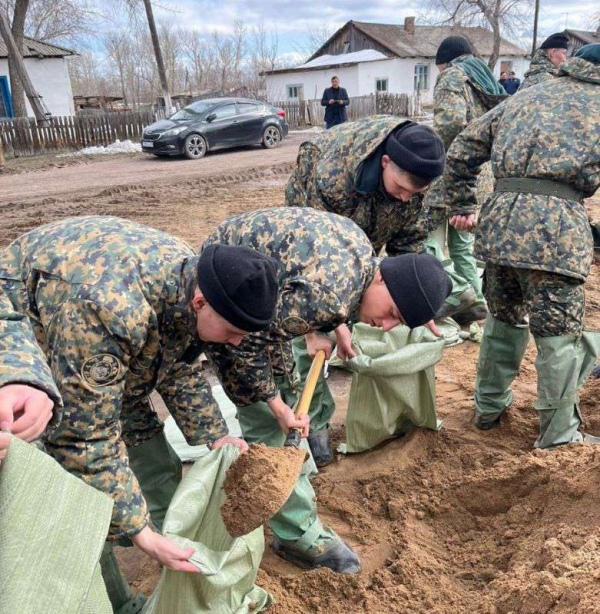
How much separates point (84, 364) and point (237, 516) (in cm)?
72

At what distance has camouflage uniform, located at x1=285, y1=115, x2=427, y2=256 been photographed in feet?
9.71

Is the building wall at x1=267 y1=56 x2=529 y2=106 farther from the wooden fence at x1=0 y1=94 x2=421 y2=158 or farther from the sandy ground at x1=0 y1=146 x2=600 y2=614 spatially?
the sandy ground at x1=0 y1=146 x2=600 y2=614

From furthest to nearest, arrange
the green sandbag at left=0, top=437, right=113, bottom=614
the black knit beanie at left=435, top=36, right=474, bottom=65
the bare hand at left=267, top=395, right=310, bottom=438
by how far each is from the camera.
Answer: the black knit beanie at left=435, top=36, right=474, bottom=65
the bare hand at left=267, top=395, right=310, bottom=438
the green sandbag at left=0, top=437, right=113, bottom=614

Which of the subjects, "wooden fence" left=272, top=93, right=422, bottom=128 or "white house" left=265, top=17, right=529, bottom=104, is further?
"white house" left=265, top=17, right=529, bottom=104

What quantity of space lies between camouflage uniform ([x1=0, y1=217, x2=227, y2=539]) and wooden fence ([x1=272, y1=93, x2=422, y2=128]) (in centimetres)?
2017

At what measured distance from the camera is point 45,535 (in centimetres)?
127

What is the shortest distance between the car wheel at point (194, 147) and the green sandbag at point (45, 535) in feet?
41.2

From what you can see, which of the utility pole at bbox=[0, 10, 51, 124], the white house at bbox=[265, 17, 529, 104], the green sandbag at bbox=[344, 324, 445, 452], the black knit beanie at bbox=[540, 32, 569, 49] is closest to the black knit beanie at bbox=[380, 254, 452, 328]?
the green sandbag at bbox=[344, 324, 445, 452]

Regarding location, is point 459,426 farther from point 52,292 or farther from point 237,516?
point 52,292

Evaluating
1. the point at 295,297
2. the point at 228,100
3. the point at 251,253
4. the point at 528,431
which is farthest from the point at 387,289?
the point at 228,100

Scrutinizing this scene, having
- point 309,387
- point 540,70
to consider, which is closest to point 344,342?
point 309,387

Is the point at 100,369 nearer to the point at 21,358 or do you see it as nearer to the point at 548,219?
the point at 21,358

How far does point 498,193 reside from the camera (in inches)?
110

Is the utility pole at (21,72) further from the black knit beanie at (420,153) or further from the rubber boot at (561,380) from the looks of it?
the rubber boot at (561,380)
